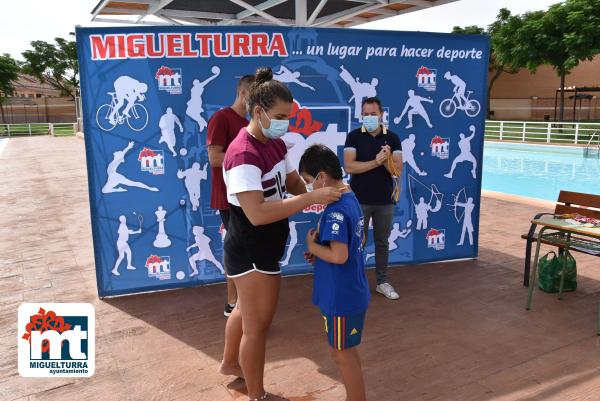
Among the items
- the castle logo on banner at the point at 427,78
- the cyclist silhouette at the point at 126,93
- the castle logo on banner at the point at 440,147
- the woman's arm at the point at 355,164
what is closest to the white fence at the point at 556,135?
the castle logo on banner at the point at 440,147

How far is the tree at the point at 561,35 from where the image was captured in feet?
81.6

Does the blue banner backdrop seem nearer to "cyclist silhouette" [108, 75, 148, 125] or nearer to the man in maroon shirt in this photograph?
"cyclist silhouette" [108, 75, 148, 125]

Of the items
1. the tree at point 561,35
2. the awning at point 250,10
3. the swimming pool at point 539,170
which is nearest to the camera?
the awning at point 250,10

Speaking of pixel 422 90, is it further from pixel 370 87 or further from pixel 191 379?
pixel 191 379

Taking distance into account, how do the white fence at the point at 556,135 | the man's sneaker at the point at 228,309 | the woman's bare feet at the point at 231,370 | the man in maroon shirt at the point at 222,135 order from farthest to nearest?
the white fence at the point at 556,135, the man's sneaker at the point at 228,309, the man in maroon shirt at the point at 222,135, the woman's bare feet at the point at 231,370

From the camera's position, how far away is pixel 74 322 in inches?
157

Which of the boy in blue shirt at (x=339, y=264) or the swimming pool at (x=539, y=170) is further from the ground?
the boy in blue shirt at (x=339, y=264)

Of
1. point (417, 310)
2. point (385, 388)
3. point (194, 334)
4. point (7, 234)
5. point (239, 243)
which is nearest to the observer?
point (239, 243)

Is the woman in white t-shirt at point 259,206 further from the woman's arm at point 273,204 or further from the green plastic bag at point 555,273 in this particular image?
the green plastic bag at point 555,273

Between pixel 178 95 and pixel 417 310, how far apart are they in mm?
2938

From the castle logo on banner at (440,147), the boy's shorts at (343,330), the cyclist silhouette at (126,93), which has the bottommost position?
the boy's shorts at (343,330)

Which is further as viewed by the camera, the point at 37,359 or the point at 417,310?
the point at 417,310

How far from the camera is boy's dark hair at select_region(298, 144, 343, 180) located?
2.43m

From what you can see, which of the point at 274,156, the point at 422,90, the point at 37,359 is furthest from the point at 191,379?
the point at 422,90
